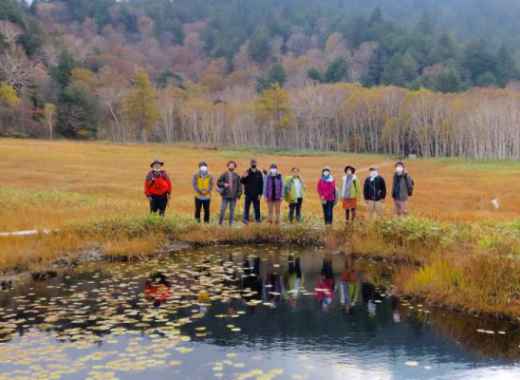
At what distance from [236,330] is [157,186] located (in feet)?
31.2

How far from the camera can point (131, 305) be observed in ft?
41.7

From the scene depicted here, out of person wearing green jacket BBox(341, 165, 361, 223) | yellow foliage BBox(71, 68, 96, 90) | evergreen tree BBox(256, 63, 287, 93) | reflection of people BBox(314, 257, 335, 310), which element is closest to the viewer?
reflection of people BBox(314, 257, 335, 310)

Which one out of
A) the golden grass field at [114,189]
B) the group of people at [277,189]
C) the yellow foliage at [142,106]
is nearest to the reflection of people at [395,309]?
the group of people at [277,189]

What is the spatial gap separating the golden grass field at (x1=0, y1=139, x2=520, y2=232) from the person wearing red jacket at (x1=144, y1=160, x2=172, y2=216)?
2.28 meters

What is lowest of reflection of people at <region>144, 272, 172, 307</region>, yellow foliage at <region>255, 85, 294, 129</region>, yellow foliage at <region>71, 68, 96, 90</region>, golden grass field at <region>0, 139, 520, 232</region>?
reflection of people at <region>144, 272, 172, 307</region>

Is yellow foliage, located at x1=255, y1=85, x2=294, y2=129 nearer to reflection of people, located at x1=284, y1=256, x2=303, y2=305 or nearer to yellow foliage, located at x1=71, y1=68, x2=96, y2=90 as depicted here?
yellow foliage, located at x1=71, y1=68, x2=96, y2=90

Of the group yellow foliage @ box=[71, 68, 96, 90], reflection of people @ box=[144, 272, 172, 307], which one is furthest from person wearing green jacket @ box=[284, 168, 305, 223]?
yellow foliage @ box=[71, 68, 96, 90]

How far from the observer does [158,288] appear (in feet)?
46.4

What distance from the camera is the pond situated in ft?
31.0

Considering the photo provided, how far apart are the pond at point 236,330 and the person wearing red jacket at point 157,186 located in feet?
14.2

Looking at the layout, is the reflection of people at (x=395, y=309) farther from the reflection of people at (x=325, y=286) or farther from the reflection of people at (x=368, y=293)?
the reflection of people at (x=325, y=286)

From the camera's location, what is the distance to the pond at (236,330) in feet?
31.0

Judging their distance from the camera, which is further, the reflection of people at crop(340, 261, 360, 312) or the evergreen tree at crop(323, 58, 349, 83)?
the evergreen tree at crop(323, 58, 349, 83)

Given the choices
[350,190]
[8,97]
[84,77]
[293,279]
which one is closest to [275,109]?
[84,77]
